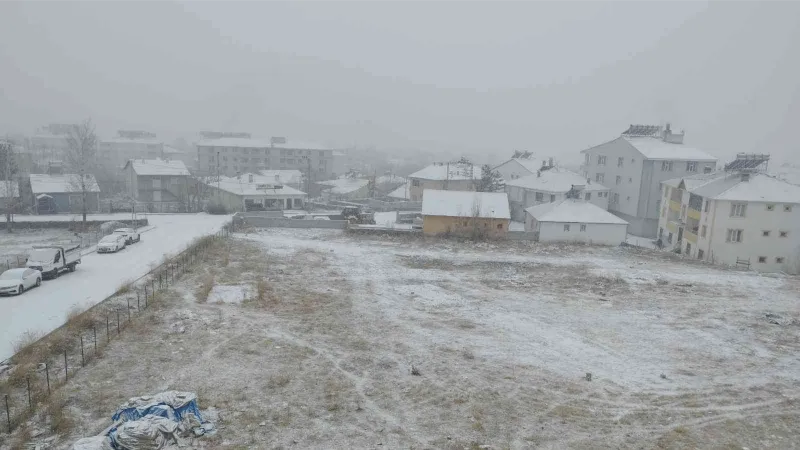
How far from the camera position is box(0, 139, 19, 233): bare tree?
3981cm

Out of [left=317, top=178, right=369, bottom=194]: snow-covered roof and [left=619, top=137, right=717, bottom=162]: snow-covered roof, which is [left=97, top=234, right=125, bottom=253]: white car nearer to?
[left=317, top=178, right=369, bottom=194]: snow-covered roof

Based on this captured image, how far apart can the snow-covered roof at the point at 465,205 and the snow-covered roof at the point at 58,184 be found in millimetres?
30657

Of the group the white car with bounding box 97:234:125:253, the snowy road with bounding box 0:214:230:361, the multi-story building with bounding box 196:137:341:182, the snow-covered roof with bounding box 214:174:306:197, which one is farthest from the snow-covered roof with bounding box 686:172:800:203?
the multi-story building with bounding box 196:137:341:182

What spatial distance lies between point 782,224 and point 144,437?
39.7 meters

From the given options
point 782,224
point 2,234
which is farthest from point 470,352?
point 2,234

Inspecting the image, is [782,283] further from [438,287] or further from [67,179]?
[67,179]

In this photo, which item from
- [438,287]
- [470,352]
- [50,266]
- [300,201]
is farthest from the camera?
[300,201]

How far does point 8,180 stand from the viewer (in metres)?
46.3

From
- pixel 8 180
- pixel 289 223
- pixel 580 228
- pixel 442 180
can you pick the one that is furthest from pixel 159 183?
pixel 580 228

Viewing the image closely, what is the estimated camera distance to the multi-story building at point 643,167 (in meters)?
48.1

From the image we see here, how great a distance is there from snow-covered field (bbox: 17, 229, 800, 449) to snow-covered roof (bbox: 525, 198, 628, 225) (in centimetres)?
1047

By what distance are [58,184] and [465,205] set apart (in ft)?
122

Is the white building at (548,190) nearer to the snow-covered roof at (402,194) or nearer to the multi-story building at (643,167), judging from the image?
the multi-story building at (643,167)

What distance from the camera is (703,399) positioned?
14.7m
